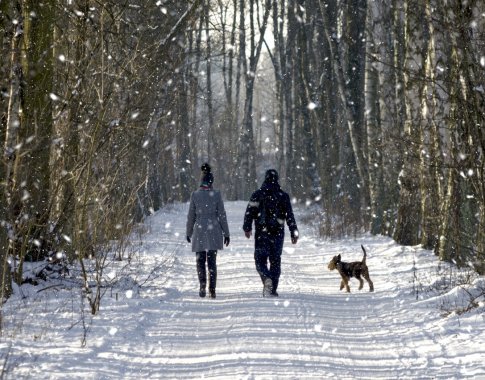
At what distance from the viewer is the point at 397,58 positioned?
16.8 m

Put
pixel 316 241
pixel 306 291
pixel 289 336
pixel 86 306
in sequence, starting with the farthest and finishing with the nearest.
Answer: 1. pixel 316 241
2. pixel 306 291
3. pixel 86 306
4. pixel 289 336

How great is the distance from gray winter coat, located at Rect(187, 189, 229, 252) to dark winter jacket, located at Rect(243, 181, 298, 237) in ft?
1.33

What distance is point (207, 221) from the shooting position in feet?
35.7

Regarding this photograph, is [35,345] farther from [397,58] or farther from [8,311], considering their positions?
[397,58]

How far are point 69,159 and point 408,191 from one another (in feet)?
25.2

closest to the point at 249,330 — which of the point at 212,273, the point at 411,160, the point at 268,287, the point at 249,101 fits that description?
the point at 268,287

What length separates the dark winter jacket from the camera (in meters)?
10.8

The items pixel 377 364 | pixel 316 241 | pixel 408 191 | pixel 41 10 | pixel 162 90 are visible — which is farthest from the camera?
pixel 162 90

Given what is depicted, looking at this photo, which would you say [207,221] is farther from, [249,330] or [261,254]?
[249,330]

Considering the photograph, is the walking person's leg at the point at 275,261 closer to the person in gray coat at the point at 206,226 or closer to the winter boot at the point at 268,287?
the winter boot at the point at 268,287

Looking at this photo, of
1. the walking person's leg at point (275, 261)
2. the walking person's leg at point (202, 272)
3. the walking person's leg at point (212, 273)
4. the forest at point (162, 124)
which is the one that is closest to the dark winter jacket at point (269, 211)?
the walking person's leg at point (275, 261)

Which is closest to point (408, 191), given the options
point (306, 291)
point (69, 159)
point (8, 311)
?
point (306, 291)

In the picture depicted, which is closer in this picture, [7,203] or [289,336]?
[289,336]

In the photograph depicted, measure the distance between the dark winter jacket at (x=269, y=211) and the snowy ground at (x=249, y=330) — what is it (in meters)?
0.99
